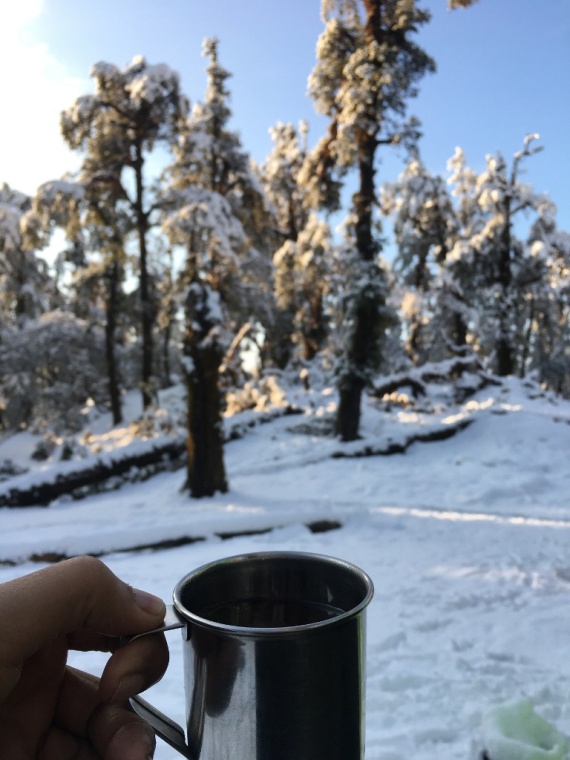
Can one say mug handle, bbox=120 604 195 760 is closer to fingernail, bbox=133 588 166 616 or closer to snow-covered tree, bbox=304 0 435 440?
fingernail, bbox=133 588 166 616

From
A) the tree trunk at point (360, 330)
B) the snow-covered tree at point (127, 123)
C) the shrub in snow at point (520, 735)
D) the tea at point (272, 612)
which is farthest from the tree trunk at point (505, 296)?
the tea at point (272, 612)

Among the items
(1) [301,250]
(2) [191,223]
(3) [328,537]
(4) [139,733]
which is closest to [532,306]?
(1) [301,250]

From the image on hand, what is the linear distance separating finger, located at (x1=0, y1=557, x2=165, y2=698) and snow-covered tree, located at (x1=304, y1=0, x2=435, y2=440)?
10115 millimetres

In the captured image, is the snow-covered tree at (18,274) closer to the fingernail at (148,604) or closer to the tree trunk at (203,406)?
the tree trunk at (203,406)

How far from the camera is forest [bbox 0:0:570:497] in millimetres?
10547

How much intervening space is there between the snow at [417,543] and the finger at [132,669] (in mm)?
1428

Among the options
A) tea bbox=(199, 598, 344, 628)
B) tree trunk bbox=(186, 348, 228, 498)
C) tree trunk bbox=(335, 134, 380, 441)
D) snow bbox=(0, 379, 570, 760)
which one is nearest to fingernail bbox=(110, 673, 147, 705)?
tea bbox=(199, 598, 344, 628)

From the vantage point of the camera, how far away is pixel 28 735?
1188 mm

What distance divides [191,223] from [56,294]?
15333mm

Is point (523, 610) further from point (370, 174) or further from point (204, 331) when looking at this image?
point (370, 174)

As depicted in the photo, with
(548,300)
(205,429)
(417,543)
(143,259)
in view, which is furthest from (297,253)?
(417,543)

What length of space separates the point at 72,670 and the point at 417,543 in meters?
4.42

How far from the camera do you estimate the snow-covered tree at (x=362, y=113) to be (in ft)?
33.8

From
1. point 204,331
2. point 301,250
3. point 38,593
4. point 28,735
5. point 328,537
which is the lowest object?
point 328,537
